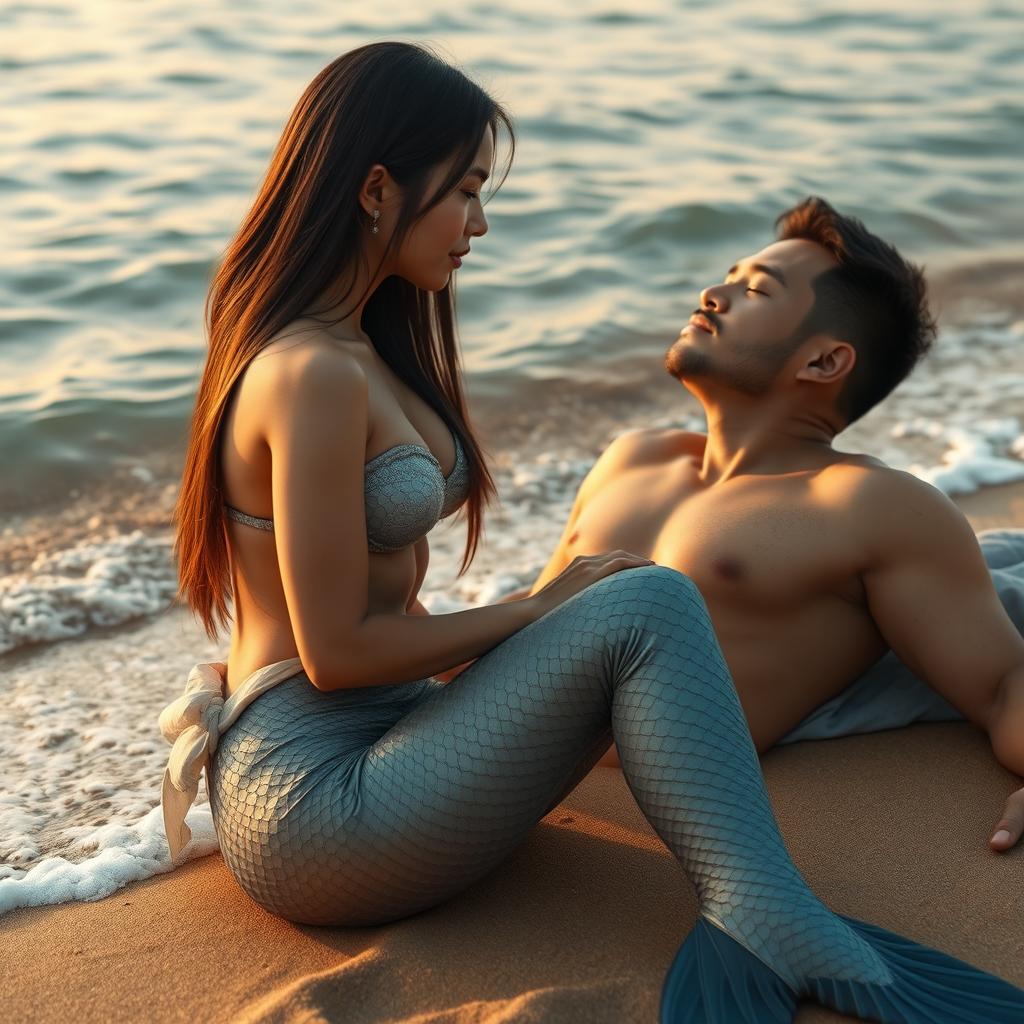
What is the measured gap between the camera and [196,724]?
3.01 metres

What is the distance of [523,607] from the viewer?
9.37ft

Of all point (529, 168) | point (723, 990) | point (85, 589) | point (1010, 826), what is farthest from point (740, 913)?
point (529, 168)

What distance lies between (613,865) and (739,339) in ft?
4.82

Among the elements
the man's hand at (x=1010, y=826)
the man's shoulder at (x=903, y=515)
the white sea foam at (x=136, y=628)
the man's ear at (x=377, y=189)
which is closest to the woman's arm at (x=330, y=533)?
the man's ear at (x=377, y=189)

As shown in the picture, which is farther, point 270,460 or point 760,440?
point 760,440

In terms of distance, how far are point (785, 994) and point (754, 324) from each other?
190cm

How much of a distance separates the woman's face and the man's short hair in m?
1.22

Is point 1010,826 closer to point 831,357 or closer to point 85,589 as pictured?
point 831,357

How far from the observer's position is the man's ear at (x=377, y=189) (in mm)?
2883

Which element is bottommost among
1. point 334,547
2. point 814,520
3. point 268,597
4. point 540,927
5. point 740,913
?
point 540,927

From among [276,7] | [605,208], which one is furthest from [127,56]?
[605,208]

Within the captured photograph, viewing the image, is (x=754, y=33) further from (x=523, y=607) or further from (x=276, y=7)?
(x=523, y=607)

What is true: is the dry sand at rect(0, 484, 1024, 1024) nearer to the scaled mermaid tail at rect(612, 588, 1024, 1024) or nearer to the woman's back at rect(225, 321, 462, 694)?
the scaled mermaid tail at rect(612, 588, 1024, 1024)

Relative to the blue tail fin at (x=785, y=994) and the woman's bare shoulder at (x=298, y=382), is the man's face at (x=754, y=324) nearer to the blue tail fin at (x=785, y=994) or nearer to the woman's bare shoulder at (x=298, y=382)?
the woman's bare shoulder at (x=298, y=382)
